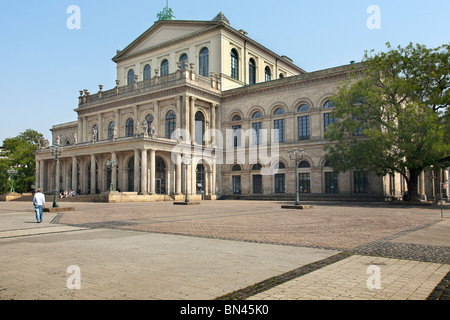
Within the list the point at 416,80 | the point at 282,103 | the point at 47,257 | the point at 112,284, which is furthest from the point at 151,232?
the point at 282,103

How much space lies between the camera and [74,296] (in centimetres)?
514

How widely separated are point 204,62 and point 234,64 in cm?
425

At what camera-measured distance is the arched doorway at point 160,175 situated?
1829 inches

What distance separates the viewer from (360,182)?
39656mm

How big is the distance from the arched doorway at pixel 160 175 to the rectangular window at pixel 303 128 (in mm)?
17007

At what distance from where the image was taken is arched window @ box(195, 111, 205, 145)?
4916cm

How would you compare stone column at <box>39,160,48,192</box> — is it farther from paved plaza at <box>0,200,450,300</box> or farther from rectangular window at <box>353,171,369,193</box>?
paved plaza at <box>0,200,450,300</box>

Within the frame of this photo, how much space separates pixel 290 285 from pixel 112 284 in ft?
8.90

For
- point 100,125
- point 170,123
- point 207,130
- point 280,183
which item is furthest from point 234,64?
point 100,125

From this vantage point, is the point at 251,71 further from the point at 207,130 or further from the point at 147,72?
the point at 147,72

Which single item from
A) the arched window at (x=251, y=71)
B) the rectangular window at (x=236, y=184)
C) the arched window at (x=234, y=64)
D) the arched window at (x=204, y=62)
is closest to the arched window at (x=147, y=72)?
the arched window at (x=204, y=62)

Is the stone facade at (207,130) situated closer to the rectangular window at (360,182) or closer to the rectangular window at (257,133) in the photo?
the rectangular window at (360,182)

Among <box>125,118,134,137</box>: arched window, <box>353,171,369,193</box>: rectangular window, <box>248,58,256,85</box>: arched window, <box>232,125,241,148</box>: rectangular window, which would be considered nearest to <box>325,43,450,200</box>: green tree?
<box>353,171,369,193</box>: rectangular window
